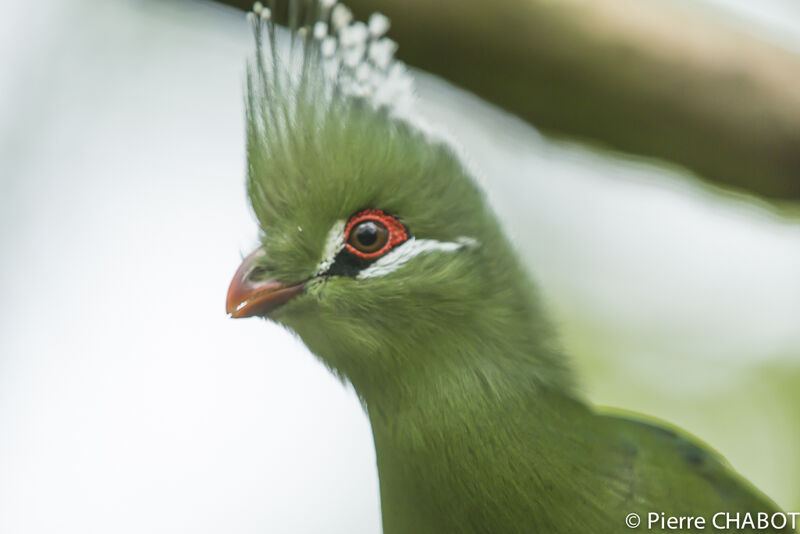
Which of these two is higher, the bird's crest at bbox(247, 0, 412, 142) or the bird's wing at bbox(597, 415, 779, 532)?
the bird's crest at bbox(247, 0, 412, 142)

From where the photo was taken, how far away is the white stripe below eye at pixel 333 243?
2193 millimetres

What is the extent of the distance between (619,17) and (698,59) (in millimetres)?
301

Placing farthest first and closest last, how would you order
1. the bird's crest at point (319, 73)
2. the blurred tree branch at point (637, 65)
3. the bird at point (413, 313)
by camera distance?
the blurred tree branch at point (637, 65), the bird's crest at point (319, 73), the bird at point (413, 313)

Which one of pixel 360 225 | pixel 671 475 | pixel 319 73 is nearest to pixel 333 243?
pixel 360 225

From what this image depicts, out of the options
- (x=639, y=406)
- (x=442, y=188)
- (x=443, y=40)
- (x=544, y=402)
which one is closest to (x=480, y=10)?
(x=443, y=40)

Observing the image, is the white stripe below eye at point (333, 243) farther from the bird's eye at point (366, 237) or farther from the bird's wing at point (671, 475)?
the bird's wing at point (671, 475)

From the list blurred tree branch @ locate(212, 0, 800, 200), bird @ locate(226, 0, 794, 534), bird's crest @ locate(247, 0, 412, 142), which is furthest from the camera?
blurred tree branch @ locate(212, 0, 800, 200)

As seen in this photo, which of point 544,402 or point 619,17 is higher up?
point 619,17

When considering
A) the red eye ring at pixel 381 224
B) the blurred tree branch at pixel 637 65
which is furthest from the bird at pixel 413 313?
the blurred tree branch at pixel 637 65

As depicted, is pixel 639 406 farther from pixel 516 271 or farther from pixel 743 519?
pixel 516 271

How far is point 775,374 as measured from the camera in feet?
12.2

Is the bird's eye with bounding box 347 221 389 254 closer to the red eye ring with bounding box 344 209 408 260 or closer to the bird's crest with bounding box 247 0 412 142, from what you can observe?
the red eye ring with bounding box 344 209 408 260

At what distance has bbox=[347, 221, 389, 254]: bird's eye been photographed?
218 centimetres

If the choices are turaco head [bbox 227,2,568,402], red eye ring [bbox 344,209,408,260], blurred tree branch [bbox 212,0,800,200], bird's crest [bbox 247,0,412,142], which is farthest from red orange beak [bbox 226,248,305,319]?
blurred tree branch [bbox 212,0,800,200]
